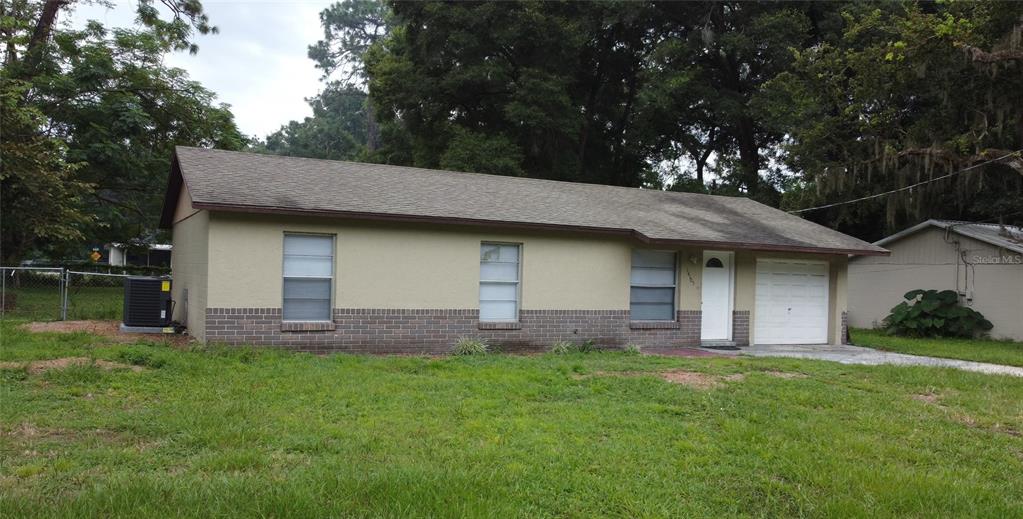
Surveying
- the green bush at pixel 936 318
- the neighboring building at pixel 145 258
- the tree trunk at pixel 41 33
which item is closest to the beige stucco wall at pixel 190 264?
the tree trunk at pixel 41 33

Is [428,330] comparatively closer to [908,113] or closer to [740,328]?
[740,328]

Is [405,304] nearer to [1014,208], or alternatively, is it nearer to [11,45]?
[11,45]

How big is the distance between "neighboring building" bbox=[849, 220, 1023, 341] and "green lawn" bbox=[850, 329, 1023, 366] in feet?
4.12

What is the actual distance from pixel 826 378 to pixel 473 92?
21676 millimetres

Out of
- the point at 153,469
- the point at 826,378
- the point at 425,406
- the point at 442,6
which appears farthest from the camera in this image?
the point at 442,6

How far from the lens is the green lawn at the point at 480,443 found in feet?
15.0

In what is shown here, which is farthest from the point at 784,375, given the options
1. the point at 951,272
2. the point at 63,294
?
the point at 63,294

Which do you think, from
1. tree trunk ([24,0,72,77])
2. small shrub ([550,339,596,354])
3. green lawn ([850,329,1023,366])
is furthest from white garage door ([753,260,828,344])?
tree trunk ([24,0,72,77])

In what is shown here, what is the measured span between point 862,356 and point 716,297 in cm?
311

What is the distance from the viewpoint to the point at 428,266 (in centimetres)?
1228

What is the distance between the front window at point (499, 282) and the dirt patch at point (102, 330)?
17.4 feet

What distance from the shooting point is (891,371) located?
35.4ft

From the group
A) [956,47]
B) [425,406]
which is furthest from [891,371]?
[956,47]

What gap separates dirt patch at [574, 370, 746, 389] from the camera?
926cm
